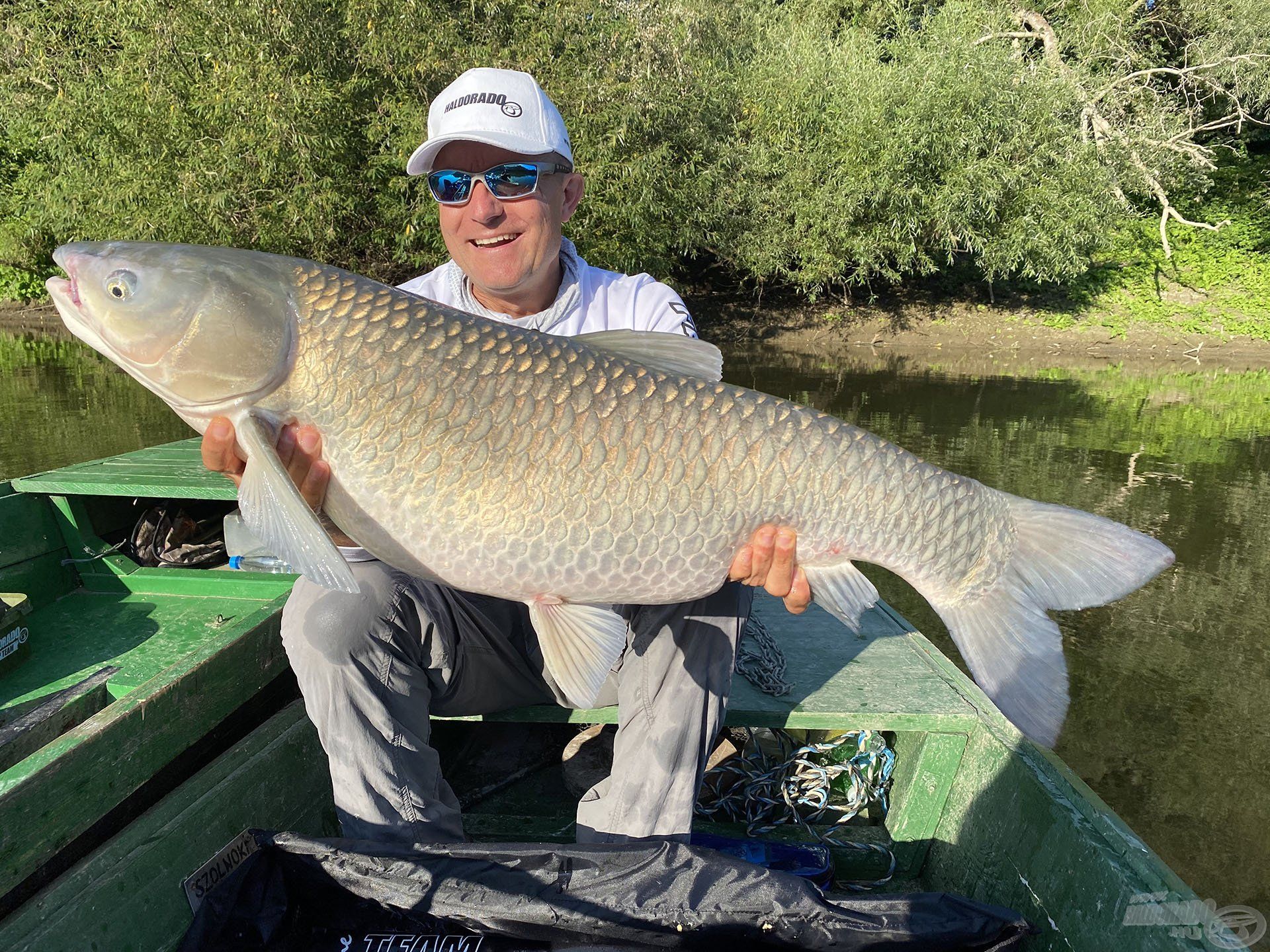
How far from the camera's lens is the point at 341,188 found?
1279 cm

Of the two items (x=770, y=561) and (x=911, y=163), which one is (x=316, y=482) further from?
(x=911, y=163)

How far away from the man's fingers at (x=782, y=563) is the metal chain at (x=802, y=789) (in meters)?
0.94

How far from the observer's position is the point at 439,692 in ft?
7.60

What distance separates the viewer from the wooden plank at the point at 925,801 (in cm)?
258

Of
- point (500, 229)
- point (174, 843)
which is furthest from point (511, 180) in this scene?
point (174, 843)

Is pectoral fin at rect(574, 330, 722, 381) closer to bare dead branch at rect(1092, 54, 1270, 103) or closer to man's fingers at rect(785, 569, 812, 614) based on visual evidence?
man's fingers at rect(785, 569, 812, 614)

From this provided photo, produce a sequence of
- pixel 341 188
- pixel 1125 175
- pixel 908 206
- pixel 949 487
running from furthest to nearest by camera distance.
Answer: pixel 1125 175 → pixel 908 206 → pixel 341 188 → pixel 949 487

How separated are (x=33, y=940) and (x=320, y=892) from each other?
522mm

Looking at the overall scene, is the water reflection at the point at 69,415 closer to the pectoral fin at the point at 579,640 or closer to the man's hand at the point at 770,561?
the pectoral fin at the point at 579,640

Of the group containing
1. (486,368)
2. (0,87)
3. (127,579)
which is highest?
(0,87)

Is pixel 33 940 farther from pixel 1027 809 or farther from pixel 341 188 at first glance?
pixel 341 188

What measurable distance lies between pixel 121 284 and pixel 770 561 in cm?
160

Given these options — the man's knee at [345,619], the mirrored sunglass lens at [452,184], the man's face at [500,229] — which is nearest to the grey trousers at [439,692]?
the man's knee at [345,619]

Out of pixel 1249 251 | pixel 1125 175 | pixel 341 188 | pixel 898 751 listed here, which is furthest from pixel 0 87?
pixel 1249 251
